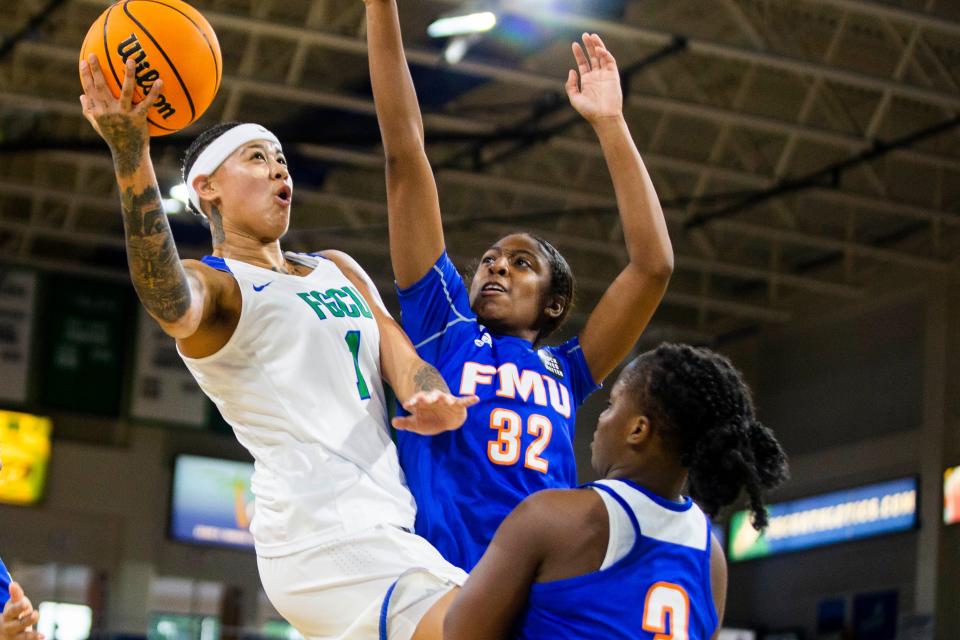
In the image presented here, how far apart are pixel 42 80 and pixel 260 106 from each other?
245 centimetres

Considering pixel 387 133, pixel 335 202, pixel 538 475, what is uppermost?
pixel 335 202

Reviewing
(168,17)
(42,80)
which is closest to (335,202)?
(42,80)

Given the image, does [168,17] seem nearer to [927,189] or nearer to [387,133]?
[387,133]

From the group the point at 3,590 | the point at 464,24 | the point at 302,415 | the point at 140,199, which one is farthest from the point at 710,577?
the point at 464,24

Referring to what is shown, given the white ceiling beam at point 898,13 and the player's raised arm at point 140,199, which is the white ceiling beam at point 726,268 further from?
the player's raised arm at point 140,199

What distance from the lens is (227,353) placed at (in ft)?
11.7

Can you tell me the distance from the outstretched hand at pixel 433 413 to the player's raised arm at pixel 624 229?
0.76 m

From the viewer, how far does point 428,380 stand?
11.8ft

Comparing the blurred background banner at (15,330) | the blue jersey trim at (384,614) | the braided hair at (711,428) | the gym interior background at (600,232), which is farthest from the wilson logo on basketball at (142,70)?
the blurred background banner at (15,330)

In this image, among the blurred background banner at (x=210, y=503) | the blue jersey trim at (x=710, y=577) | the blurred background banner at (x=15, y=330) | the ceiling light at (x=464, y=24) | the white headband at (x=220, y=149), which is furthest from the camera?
the blurred background banner at (x=210, y=503)

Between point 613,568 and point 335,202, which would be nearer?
point 613,568

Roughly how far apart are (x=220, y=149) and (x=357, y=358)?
0.69 m

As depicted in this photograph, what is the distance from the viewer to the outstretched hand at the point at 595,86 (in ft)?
13.3

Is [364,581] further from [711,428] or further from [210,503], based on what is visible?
[210,503]
